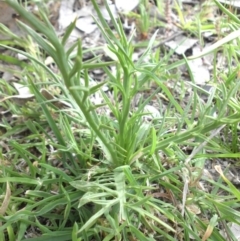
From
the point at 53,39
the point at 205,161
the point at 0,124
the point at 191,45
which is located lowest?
the point at 205,161

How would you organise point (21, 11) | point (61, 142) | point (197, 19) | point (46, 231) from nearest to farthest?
1. point (21, 11)
2. point (46, 231)
3. point (61, 142)
4. point (197, 19)

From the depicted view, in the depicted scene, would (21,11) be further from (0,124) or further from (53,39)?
(0,124)

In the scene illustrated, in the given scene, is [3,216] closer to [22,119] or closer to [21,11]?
[22,119]

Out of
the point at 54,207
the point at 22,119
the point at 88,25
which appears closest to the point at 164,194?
the point at 54,207

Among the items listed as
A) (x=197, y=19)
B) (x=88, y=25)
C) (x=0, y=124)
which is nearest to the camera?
(x=0, y=124)

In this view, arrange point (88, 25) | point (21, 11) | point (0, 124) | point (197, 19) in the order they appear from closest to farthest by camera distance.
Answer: point (21, 11)
point (0, 124)
point (197, 19)
point (88, 25)

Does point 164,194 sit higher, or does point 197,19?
point 197,19

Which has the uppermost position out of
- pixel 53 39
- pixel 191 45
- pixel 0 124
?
pixel 53 39

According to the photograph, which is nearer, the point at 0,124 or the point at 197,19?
the point at 0,124

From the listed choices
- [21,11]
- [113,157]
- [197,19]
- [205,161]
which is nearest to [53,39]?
[21,11]
